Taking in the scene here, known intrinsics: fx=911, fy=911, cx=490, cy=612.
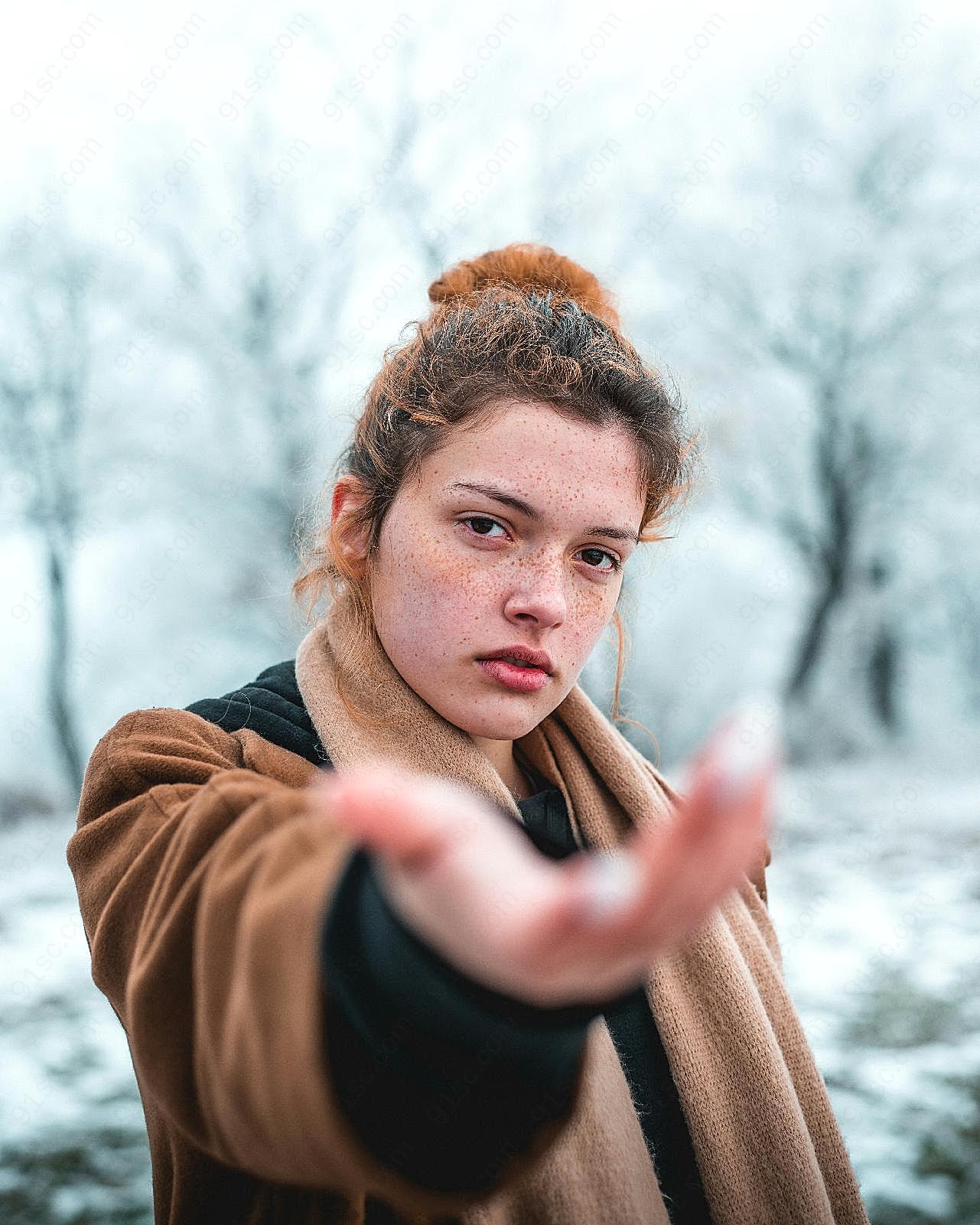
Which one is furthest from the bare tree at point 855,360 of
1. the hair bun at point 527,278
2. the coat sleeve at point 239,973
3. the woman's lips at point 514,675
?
the coat sleeve at point 239,973

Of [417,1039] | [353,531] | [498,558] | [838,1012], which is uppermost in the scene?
[353,531]

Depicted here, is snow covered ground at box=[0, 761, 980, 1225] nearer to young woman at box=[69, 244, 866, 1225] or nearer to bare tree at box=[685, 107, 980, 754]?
bare tree at box=[685, 107, 980, 754]

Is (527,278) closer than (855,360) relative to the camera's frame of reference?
Yes

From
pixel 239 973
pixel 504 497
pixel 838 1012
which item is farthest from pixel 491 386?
pixel 838 1012

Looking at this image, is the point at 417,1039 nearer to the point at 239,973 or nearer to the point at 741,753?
the point at 239,973

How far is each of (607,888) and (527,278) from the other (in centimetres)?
110

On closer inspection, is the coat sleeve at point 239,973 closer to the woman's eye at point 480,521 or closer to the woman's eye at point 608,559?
the woman's eye at point 480,521

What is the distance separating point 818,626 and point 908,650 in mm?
445

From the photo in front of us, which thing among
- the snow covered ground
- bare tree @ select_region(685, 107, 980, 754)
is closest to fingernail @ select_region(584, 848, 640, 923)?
the snow covered ground

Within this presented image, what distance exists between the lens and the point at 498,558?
100 centimetres

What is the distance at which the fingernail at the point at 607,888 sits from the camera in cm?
40

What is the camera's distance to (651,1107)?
112 cm

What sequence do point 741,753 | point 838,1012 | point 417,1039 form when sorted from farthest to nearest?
point 838,1012
point 417,1039
point 741,753

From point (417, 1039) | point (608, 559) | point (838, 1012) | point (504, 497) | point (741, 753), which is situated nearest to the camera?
point (741, 753)
